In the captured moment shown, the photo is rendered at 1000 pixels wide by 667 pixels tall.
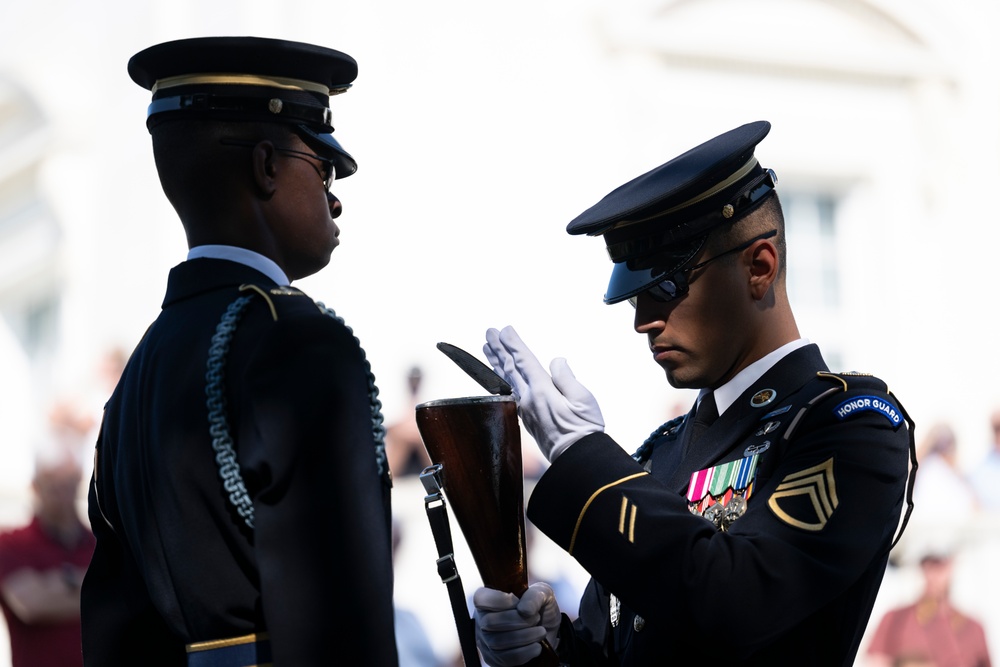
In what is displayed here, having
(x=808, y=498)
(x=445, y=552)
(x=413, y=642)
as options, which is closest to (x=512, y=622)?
(x=445, y=552)

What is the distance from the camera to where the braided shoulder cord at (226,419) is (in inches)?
87.4

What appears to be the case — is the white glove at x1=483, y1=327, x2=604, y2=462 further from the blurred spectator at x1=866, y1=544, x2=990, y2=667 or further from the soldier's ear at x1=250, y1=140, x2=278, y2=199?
the blurred spectator at x1=866, y1=544, x2=990, y2=667

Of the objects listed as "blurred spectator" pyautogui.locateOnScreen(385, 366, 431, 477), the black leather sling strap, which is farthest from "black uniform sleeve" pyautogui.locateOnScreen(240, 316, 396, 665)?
"blurred spectator" pyautogui.locateOnScreen(385, 366, 431, 477)

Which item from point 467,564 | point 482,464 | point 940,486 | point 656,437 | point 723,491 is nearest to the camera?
point 482,464

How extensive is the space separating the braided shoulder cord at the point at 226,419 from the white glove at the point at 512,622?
618 millimetres

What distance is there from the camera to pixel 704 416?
126 inches

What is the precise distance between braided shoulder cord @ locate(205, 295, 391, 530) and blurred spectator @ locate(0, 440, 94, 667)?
303cm

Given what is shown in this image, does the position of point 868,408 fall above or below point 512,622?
above

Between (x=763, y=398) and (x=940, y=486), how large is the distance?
252 inches

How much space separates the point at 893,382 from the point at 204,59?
9.48 m

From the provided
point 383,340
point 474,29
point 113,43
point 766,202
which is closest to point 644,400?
point 383,340

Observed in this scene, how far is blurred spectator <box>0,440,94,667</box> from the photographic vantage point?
5.16 meters

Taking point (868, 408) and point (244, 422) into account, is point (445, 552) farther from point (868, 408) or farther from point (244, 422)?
point (868, 408)

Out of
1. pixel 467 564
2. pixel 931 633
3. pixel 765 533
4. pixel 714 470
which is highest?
pixel 714 470
